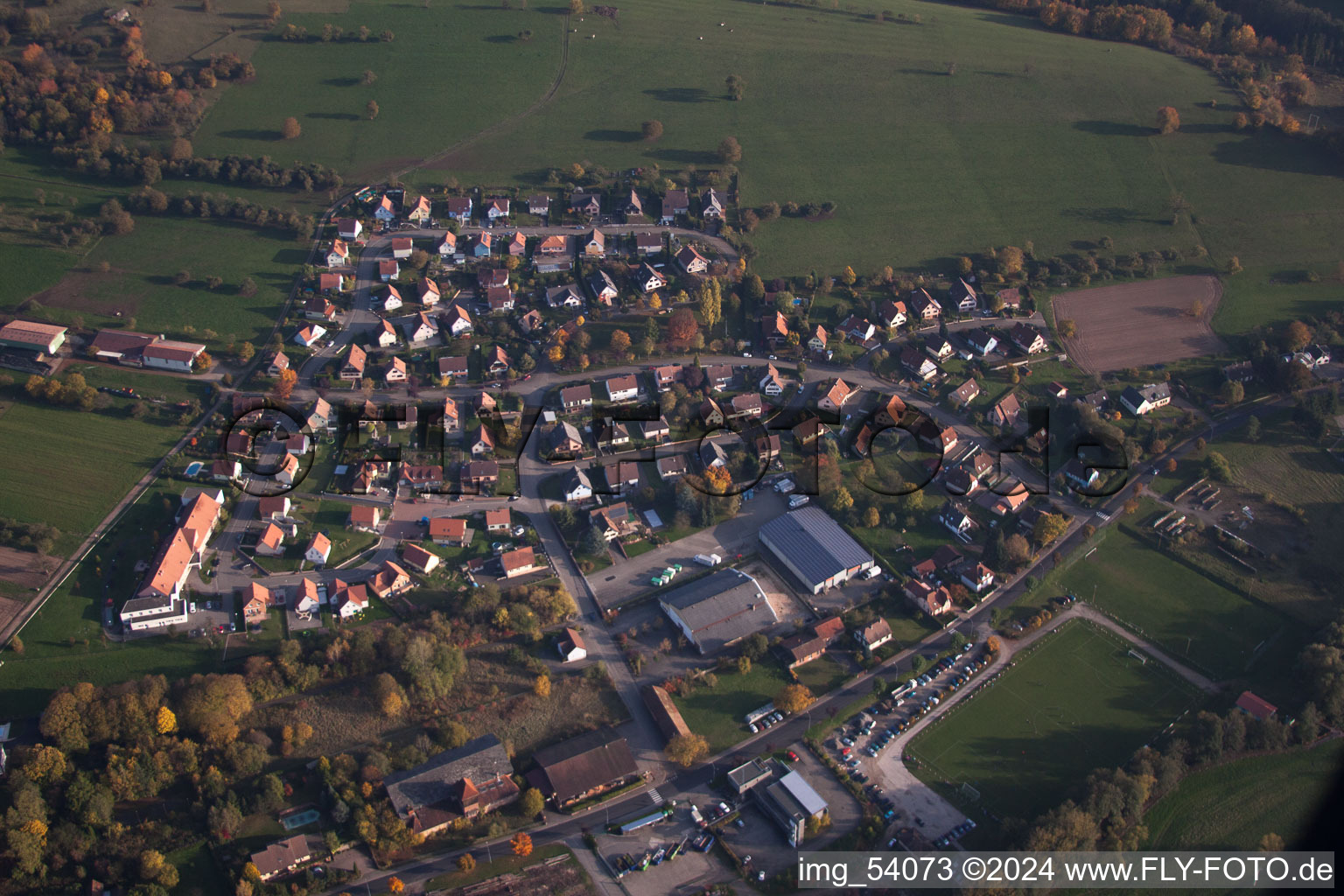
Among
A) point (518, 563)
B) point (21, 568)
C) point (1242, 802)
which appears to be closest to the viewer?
point (1242, 802)

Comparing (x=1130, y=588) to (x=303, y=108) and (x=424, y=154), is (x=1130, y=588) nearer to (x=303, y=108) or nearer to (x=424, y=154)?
(x=424, y=154)

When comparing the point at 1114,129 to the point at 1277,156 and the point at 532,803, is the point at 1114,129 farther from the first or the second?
the point at 532,803

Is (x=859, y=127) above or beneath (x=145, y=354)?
above

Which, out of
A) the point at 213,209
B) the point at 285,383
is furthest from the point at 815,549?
the point at 213,209

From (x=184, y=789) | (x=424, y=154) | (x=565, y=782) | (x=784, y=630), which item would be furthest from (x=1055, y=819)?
(x=424, y=154)

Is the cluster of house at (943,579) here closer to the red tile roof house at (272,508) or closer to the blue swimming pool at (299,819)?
the blue swimming pool at (299,819)

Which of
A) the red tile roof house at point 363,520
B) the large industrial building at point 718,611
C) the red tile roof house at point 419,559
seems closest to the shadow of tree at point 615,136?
the red tile roof house at point 363,520

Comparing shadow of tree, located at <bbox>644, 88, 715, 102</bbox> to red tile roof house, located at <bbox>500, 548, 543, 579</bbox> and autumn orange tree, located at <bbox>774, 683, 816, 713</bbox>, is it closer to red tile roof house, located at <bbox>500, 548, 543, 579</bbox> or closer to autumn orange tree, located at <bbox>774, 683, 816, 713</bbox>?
red tile roof house, located at <bbox>500, 548, 543, 579</bbox>
